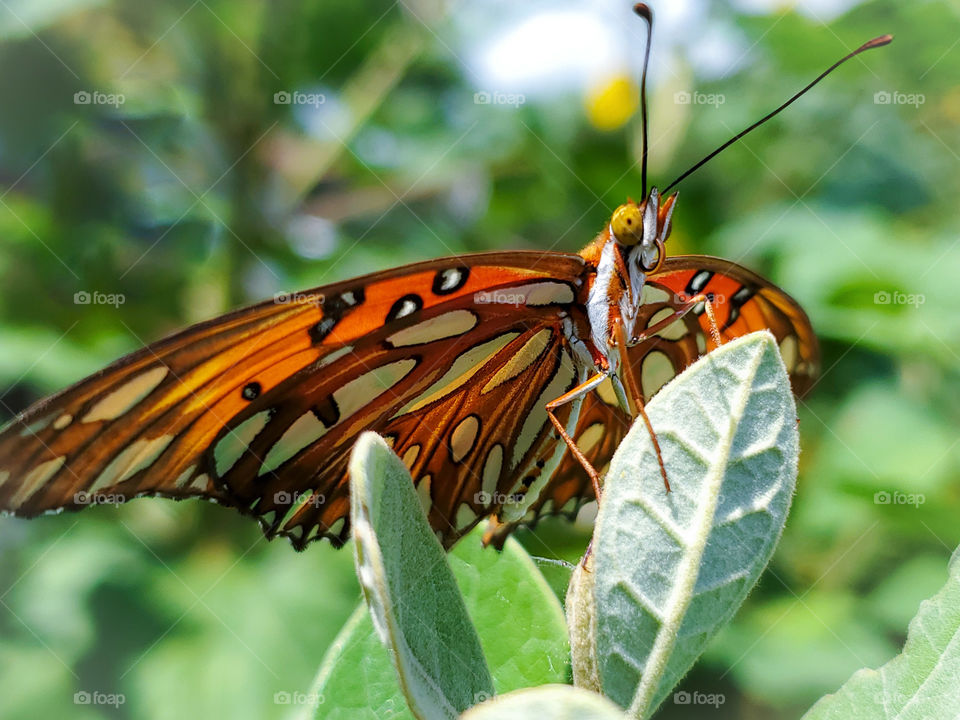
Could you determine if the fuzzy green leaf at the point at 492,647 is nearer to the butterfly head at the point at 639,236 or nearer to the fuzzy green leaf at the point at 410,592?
the fuzzy green leaf at the point at 410,592

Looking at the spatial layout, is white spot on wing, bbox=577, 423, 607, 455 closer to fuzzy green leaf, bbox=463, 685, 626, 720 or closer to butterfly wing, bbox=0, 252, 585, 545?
butterfly wing, bbox=0, 252, 585, 545

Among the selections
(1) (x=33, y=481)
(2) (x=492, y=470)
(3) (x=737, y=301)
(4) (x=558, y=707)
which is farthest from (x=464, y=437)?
(4) (x=558, y=707)

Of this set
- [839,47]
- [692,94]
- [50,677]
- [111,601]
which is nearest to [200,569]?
[111,601]

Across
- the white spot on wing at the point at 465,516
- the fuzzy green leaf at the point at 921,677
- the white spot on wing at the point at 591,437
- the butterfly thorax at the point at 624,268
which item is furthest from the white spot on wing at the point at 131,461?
the fuzzy green leaf at the point at 921,677

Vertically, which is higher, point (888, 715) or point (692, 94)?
point (692, 94)

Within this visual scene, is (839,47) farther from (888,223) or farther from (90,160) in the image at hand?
(90,160)

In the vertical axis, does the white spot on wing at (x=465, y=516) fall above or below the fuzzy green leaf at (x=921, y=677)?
above

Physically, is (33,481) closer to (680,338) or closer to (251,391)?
(251,391)
